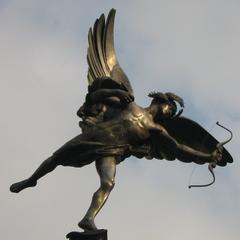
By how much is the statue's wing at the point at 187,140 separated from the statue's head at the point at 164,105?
0.13 m

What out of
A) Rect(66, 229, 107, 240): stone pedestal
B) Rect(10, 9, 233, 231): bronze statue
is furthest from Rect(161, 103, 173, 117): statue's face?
Rect(66, 229, 107, 240): stone pedestal

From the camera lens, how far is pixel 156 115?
53.9 feet

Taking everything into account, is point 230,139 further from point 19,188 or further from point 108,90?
point 19,188

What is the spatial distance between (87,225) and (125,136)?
1.72m

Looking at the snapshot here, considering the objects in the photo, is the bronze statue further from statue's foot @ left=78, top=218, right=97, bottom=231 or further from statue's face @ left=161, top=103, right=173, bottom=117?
statue's foot @ left=78, top=218, right=97, bottom=231

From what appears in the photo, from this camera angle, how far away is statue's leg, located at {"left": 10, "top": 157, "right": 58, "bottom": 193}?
16109mm

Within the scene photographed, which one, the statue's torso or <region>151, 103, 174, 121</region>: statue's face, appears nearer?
the statue's torso

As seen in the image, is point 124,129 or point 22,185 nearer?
point 124,129

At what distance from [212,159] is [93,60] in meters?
2.66

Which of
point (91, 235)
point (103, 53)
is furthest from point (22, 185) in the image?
point (103, 53)

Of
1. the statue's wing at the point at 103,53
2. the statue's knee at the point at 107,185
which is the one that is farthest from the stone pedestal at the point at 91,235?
the statue's wing at the point at 103,53

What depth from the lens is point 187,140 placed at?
16.7m

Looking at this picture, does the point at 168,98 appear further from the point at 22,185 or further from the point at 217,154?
the point at 22,185

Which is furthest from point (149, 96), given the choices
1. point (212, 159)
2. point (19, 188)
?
point (19, 188)
